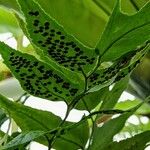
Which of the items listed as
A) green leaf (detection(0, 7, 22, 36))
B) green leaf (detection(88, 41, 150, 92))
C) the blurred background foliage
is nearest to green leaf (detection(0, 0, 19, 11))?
the blurred background foliage

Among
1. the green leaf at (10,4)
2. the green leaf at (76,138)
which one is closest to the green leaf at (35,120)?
the green leaf at (76,138)

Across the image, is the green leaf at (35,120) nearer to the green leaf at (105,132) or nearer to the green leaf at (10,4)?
the green leaf at (105,132)

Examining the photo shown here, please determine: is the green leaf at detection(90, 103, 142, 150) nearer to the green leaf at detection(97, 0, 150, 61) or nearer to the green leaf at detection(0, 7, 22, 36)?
the green leaf at detection(97, 0, 150, 61)

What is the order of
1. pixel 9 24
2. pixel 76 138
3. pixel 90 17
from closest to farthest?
pixel 76 138, pixel 90 17, pixel 9 24

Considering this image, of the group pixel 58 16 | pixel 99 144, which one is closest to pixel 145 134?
pixel 99 144

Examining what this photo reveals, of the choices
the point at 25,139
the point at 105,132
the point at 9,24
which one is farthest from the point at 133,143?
the point at 9,24

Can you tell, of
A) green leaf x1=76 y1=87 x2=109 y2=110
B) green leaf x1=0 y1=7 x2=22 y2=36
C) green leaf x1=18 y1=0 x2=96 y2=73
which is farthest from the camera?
green leaf x1=0 y1=7 x2=22 y2=36

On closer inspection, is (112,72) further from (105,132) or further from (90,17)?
(90,17)
